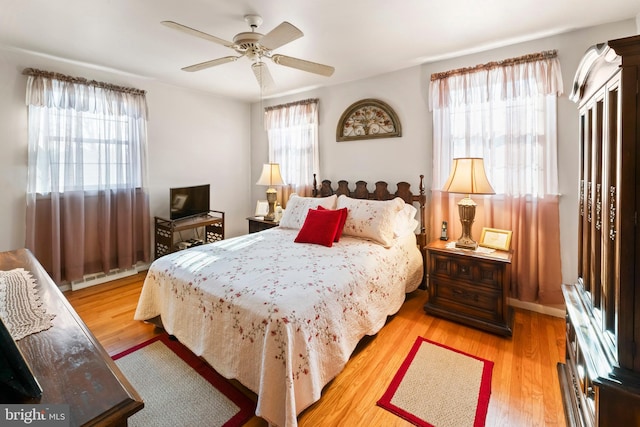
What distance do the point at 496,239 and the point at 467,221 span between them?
0.31 meters

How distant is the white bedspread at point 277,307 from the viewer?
4.91ft

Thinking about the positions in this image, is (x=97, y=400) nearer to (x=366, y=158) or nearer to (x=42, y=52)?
(x=366, y=158)

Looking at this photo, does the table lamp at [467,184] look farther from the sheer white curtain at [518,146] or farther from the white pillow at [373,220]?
the white pillow at [373,220]

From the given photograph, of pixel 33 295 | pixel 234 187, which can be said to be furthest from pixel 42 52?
pixel 33 295

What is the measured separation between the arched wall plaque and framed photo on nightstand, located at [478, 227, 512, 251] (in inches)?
55.6

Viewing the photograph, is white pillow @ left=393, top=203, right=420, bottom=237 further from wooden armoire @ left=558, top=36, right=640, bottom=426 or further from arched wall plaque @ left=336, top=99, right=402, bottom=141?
wooden armoire @ left=558, top=36, right=640, bottom=426

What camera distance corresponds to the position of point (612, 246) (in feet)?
3.61

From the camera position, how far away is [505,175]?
277cm

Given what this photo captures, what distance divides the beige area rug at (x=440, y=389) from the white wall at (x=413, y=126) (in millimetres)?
1392

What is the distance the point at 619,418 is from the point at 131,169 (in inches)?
175

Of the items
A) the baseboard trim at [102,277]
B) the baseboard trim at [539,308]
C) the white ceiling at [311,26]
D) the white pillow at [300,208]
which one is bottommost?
the baseboard trim at [539,308]

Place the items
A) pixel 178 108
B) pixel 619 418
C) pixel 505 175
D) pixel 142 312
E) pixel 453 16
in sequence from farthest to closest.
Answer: pixel 178 108, pixel 505 175, pixel 142 312, pixel 453 16, pixel 619 418

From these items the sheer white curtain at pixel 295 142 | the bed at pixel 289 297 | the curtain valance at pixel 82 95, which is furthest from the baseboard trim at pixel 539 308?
the curtain valance at pixel 82 95

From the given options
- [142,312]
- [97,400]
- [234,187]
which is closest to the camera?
[97,400]
